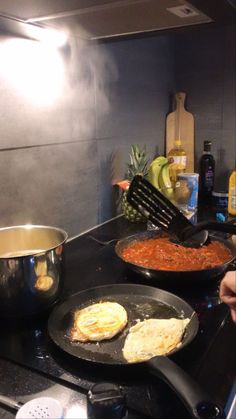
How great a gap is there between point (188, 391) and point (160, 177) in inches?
42.3

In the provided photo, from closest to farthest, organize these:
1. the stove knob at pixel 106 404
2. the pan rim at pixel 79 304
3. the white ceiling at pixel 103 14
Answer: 1. the stove knob at pixel 106 404
2. the pan rim at pixel 79 304
3. the white ceiling at pixel 103 14

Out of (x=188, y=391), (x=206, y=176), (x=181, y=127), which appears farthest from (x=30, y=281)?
(x=181, y=127)

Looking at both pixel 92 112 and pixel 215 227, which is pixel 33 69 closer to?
pixel 92 112

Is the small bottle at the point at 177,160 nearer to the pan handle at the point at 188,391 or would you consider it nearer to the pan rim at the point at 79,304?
the pan rim at the point at 79,304

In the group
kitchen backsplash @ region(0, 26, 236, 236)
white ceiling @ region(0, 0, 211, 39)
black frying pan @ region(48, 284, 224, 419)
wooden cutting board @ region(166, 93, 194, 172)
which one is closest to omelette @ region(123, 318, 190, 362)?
black frying pan @ region(48, 284, 224, 419)

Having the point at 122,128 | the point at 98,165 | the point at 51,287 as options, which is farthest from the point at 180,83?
the point at 51,287

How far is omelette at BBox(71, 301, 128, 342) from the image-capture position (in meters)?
0.67

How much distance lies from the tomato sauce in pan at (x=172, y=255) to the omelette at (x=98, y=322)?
8.1 inches

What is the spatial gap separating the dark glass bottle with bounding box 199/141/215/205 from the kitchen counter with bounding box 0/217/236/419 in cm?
95

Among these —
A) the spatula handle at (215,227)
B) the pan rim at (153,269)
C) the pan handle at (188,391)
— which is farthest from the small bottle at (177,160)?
the pan handle at (188,391)

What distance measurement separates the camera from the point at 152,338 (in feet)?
2.12

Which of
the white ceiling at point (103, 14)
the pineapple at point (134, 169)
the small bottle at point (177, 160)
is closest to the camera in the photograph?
the white ceiling at point (103, 14)

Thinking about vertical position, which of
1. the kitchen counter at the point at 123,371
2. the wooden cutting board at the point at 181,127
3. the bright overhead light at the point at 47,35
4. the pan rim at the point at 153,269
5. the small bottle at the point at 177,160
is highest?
the bright overhead light at the point at 47,35

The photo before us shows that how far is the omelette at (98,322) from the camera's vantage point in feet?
2.20
